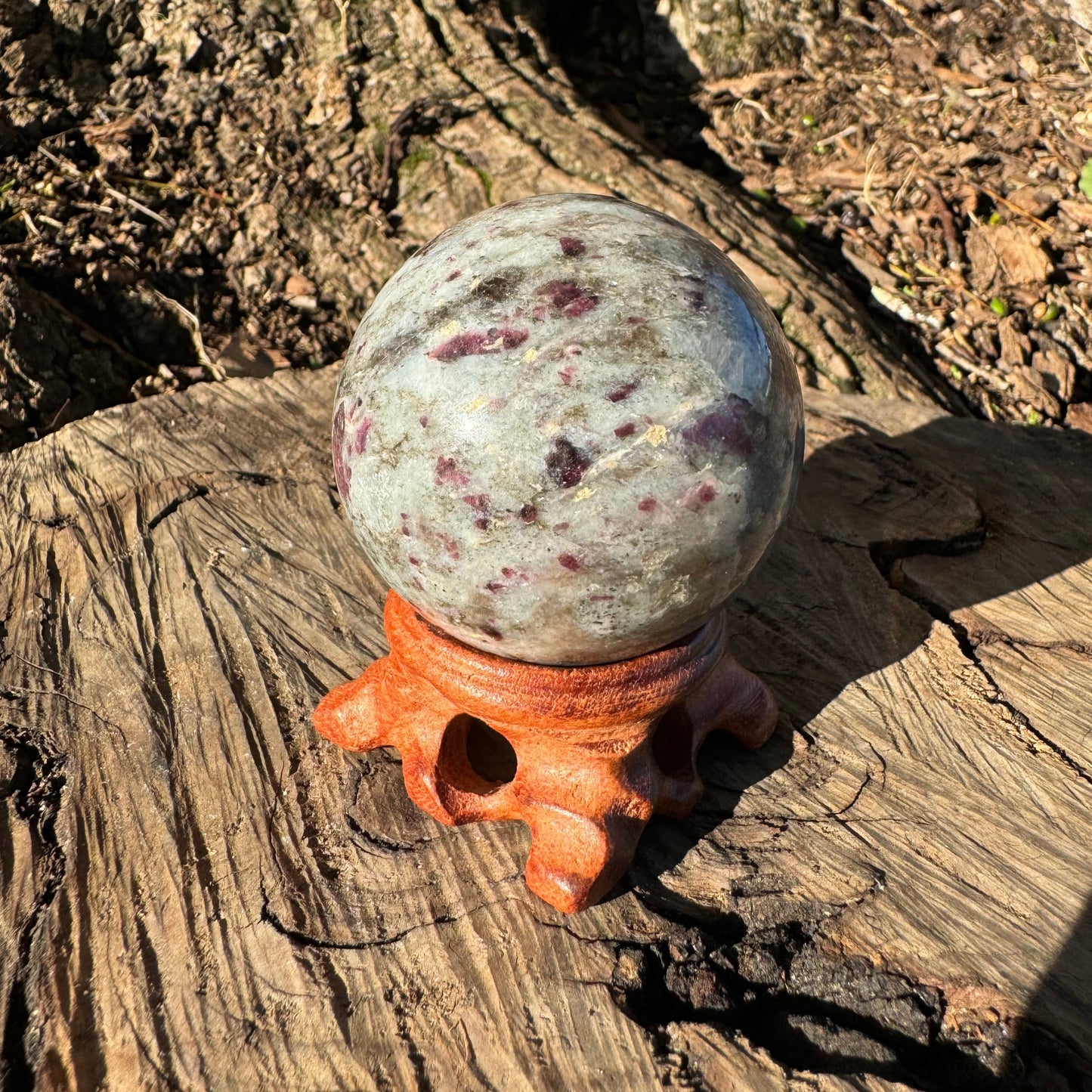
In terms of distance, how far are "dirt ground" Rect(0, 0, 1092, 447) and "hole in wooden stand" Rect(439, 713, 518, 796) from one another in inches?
72.2

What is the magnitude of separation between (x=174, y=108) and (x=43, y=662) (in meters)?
2.53

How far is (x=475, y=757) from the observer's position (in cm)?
233

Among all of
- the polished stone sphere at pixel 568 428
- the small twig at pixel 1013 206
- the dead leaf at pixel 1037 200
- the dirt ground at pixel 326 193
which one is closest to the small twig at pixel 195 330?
the dirt ground at pixel 326 193

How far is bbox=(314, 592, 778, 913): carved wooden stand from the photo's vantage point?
193 cm

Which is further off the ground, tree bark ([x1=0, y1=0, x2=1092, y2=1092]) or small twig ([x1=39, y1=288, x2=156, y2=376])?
small twig ([x1=39, y1=288, x2=156, y2=376])

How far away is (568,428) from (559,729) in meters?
0.63

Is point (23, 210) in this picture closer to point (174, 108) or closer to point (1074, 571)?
point (174, 108)

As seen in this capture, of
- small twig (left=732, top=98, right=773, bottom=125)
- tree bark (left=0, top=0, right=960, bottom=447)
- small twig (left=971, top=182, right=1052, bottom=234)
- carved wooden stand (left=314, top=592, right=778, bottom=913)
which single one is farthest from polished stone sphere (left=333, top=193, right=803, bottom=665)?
small twig (left=732, top=98, right=773, bottom=125)

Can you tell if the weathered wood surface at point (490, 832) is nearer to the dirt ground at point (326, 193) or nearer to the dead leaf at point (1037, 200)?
the dirt ground at point (326, 193)

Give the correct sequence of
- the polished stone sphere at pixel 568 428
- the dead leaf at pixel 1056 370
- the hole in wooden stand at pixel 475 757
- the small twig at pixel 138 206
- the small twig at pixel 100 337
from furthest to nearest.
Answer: the dead leaf at pixel 1056 370
the small twig at pixel 138 206
the small twig at pixel 100 337
the hole in wooden stand at pixel 475 757
the polished stone sphere at pixel 568 428

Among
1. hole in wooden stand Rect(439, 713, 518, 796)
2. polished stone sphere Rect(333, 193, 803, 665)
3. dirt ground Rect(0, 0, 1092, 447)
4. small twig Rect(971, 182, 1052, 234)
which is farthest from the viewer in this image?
small twig Rect(971, 182, 1052, 234)

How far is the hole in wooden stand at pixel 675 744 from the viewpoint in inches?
86.4

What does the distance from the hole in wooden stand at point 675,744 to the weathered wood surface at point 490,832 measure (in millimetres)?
73

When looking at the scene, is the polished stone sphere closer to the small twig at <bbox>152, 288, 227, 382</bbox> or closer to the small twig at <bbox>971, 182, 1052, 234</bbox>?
the small twig at <bbox>152, 288, 227, 382</bbox>
